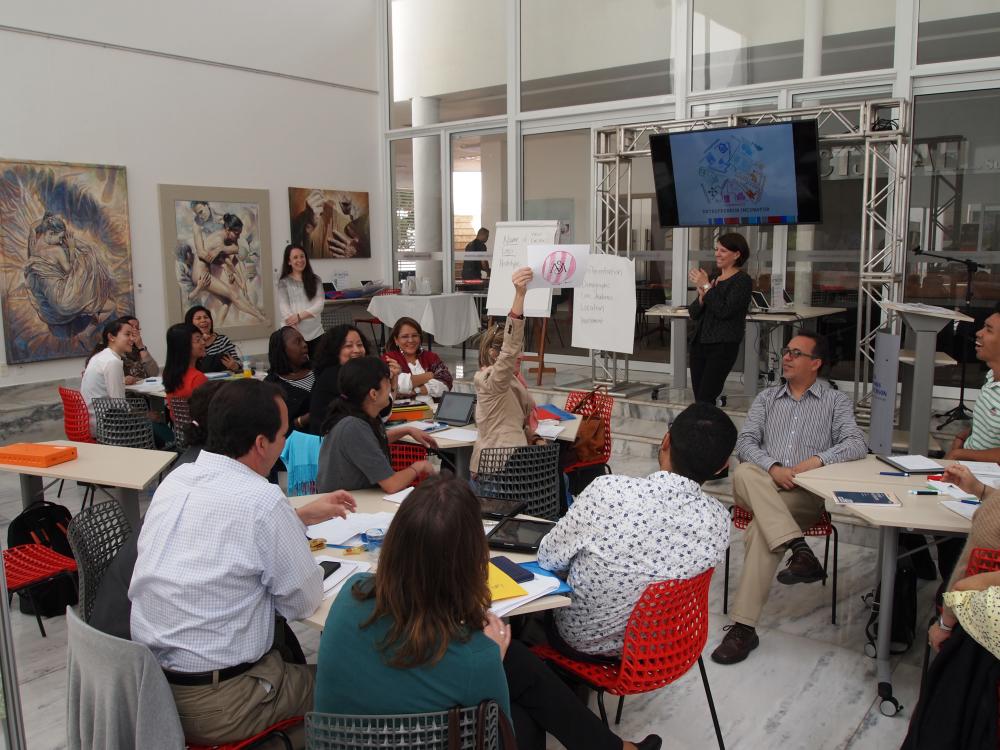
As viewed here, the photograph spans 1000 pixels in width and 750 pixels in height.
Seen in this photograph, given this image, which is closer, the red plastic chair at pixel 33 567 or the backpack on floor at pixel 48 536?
the red plastic chair at pixel 33 567

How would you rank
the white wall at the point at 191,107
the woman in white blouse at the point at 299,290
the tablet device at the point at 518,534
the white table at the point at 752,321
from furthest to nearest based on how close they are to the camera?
the woman in white blouse at the point at 299,290 → the white wall at the point at 191,107 → the white table at the point at 752,321 → the tablet device at the point at 518,534

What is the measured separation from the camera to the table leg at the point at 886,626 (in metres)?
3.23

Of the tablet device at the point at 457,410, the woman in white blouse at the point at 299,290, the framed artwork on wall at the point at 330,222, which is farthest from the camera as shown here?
the framed artwork on wall at the point at 330,222

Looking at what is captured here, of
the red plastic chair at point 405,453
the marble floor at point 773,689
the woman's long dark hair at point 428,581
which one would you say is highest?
the woman's long dark hair at point 428,581

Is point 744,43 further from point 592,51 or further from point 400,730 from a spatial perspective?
point 400,730

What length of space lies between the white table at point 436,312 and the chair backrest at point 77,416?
13.5 ft

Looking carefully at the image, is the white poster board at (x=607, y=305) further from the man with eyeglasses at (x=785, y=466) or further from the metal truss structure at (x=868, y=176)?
the man with eyeglasses at (x=785, y=466)

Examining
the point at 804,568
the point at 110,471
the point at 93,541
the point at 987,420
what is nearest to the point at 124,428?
the point at 110,471

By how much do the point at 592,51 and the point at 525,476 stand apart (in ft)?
22.6

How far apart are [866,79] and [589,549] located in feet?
21.3

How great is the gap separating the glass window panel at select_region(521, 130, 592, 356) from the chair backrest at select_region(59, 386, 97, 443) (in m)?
5.14

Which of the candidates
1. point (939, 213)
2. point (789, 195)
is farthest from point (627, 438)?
point (939, 213)

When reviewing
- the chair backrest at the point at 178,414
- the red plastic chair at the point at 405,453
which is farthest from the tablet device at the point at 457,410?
the chair backrest at the point at 178,414

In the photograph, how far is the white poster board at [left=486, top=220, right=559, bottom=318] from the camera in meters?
7.86
